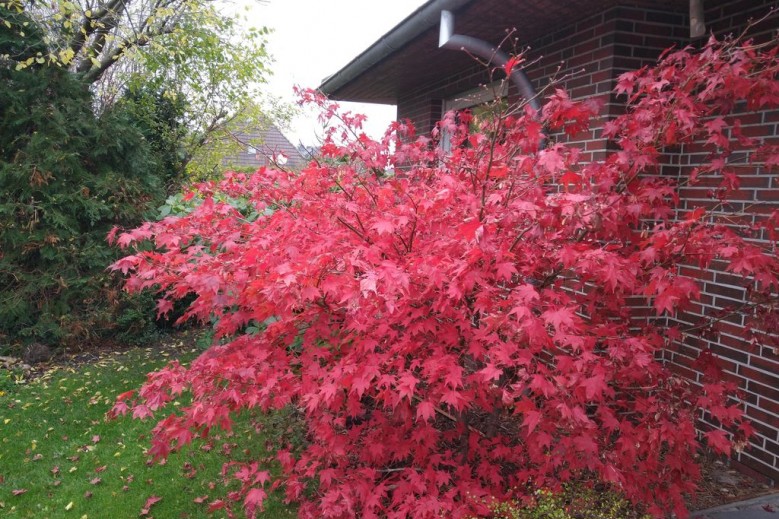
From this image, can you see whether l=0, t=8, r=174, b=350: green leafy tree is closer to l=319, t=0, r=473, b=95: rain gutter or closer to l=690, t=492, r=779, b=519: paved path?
l=319, t=0, r=473, b=95: rain gutter

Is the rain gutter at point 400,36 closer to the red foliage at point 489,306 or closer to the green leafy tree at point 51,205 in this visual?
the red foliage at point 489,306

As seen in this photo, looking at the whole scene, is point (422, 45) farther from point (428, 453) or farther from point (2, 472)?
point (2, 472)

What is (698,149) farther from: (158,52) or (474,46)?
(158,52)

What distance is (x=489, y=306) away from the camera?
2.26 metres

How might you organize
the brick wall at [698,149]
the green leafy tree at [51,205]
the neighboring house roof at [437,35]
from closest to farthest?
the brick wall at [698,149]
the neighboring house roof at [437,35]
the green leafy tree at [51,205]

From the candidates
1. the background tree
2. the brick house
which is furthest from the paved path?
the background tree

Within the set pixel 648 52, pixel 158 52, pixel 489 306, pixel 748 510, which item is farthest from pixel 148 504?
pixel 158 52

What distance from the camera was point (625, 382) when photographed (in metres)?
2.68

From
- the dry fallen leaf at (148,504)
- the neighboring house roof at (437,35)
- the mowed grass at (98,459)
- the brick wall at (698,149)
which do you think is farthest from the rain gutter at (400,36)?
the dry fallen leaf at (148,504)

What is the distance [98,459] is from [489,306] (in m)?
3.45

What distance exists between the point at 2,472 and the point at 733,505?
486cm

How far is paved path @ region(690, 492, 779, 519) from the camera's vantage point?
2.78 m

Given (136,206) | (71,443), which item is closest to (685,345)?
(71,443)

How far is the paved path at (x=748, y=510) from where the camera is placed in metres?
2.78
